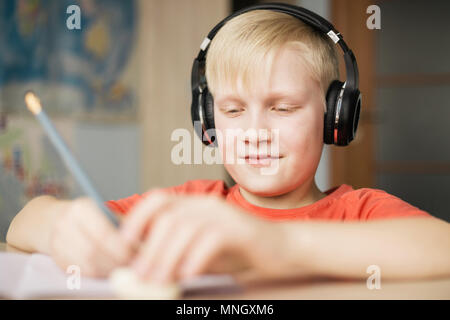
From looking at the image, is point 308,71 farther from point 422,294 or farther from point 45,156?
point 45,156

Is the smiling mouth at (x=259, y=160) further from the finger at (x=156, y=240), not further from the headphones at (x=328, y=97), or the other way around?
the finger at (x=156, y=240)

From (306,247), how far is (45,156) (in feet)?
5.43

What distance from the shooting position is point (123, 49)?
2057 millimetres

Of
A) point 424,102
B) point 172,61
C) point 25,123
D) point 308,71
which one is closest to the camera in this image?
point 308,71

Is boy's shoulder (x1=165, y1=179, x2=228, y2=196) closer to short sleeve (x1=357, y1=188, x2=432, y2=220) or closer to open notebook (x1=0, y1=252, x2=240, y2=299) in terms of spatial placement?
short sleeve (x1=357, y1=188, x2=432, y2=220)

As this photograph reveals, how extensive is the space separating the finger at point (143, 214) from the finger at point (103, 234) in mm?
12

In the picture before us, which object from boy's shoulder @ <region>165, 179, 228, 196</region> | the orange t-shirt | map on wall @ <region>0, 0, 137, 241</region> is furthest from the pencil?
map on wall @ <region>0, 0, 137, 241</region>

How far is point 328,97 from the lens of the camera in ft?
1.98

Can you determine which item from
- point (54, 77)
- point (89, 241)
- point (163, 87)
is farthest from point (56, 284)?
point (54, 77)

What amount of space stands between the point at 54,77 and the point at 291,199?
1.60 metres

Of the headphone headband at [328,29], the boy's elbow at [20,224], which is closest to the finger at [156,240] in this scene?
the boy's elbow at [20,224]

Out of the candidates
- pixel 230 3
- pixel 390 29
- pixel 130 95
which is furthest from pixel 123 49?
pixel 390 29

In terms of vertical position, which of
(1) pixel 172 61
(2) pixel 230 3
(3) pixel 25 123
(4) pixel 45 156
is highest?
(2) pixel 230 3

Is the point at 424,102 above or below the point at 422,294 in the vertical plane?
above
